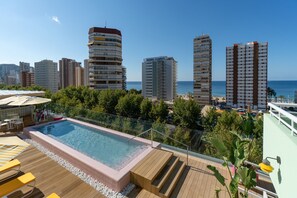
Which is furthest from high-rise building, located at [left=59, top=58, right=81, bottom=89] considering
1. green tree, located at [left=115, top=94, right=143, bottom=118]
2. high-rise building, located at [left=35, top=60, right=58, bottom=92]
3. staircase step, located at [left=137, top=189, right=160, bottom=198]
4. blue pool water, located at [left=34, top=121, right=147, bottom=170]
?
staircase step, located at [left=137, top=189, right=160, bottom=198]

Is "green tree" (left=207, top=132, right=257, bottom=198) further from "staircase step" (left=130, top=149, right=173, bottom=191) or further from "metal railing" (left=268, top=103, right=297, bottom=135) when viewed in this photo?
"staircase step" (left=130, top=149, right=173, bottom=191)

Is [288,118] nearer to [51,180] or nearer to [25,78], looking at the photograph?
[51,180]

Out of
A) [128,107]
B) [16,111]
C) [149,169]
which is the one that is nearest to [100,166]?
[149,169]

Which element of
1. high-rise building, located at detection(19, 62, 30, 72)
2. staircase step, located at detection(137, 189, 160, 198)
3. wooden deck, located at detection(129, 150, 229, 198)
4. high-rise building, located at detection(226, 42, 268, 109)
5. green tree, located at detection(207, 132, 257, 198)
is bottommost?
staircase step, located at detection(137, 189, 160, 198)

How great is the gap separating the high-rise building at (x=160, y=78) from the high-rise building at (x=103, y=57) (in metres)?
37.6

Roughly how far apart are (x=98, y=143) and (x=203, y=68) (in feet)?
199

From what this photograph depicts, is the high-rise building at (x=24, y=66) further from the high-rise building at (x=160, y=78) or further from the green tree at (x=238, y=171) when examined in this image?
the green tree at (x=238, y=171)

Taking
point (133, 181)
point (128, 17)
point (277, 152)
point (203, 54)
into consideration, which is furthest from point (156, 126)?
point (203, 54)

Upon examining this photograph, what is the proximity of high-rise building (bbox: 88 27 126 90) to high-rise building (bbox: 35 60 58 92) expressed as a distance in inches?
2643

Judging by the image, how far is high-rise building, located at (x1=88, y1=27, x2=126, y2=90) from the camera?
46.5 metres

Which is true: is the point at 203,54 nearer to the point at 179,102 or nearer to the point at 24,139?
the point at 179,102

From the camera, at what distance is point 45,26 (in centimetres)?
1409

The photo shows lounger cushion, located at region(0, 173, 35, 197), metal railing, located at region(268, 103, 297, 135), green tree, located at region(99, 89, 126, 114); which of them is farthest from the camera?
green tree, located at region(99, 89, 126, 114)

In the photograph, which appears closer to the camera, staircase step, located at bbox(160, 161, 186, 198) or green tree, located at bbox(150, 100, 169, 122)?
staircase step, located at bbox(160, 161, 186, 198)
